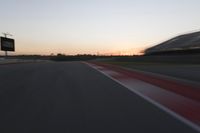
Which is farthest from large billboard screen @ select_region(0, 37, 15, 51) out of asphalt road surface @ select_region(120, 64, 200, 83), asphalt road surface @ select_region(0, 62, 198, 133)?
asphalt road surface @ select_region(0, 62, 198, 133)

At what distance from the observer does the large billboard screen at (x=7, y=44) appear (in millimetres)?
97188

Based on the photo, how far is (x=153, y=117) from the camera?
9.30 meters

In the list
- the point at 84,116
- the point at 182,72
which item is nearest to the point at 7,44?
the point at 182,72

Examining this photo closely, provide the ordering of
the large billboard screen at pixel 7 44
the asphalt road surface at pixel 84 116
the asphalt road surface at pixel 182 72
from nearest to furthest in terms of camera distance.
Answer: the asphalt road surface at pixel 84 116
the asphalt road surface at pixel 182 72
the large billboard screen at pixel 7 44

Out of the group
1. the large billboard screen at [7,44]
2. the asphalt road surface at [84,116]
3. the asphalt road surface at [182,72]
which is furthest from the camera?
the large billboard screen at [7,44]

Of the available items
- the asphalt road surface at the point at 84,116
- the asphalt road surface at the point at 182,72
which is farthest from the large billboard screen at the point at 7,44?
the asphalt road surface at the point at 84,116

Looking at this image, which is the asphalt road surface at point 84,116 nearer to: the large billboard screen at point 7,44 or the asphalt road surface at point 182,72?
the asphalt road surface at point 182,72

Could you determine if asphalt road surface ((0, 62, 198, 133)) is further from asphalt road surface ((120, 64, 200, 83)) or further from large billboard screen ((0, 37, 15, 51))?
large billboard screen ((0, 37, 15, 51))

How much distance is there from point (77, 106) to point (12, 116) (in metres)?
2.25

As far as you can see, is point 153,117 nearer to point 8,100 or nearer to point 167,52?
point 8,100

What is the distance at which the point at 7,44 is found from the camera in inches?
3915

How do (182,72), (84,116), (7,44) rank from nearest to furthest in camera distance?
(84,116) → (182,72) → (7,44)

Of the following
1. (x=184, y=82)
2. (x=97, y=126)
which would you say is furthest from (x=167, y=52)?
(x=97, y=126)

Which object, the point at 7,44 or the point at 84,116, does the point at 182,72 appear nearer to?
the point at 84,116
